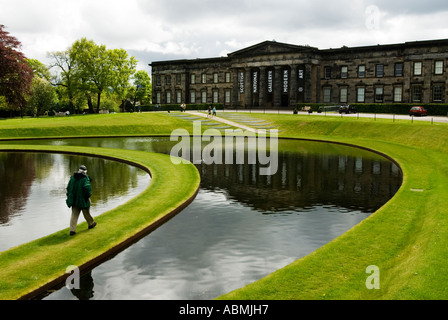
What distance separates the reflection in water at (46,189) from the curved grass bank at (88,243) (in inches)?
43.3

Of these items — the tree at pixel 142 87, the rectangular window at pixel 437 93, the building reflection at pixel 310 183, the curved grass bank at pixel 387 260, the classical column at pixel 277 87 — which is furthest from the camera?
the tree at pixel 142 87

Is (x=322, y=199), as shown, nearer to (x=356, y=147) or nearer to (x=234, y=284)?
(x=234, y=284)

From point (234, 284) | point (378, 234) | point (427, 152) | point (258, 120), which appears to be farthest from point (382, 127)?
point (234, 284)

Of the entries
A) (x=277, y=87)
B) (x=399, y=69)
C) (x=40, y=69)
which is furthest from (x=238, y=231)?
(x=40, y=69)

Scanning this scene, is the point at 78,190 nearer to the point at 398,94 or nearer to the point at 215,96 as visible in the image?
the point at 398,94

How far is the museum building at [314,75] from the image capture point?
248 ft

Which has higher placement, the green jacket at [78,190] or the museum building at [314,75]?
the museum building at [314,75]

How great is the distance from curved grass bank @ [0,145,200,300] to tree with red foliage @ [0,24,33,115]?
1707 inches

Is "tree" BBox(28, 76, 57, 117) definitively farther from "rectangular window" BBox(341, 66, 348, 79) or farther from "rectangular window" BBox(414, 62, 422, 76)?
"rectangular window" BBox(414, 62, 422, 76)

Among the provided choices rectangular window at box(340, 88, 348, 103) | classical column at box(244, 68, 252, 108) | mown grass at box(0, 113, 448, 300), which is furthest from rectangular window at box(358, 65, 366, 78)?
mown grass at box(0, 113, 448, 300)

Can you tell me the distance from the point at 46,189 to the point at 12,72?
42.3 m

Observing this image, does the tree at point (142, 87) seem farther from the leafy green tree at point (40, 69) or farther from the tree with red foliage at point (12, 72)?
the tree with red foliage at point (12, 72)

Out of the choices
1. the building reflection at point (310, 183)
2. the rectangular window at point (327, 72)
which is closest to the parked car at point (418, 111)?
the rectangular window at point (327, 72)
